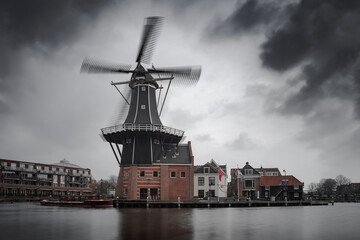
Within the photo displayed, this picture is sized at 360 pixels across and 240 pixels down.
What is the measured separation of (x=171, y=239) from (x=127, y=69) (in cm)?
3714

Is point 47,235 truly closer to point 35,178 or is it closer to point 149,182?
point 149,182

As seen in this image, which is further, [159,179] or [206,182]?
[206,182]

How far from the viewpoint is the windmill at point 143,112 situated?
45.5m

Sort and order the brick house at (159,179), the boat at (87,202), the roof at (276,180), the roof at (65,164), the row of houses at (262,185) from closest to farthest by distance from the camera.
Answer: the boat at (87,202)
the brick house at (159,179)
the row of houses at (262,185)
the roof at (276,180)
the roof at (65,164)

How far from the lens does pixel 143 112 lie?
157ft

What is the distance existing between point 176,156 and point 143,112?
298 inches

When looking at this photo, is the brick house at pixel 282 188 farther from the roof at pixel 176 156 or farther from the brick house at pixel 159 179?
the roof at pixel 176 156

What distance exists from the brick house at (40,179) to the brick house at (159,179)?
44607 mm

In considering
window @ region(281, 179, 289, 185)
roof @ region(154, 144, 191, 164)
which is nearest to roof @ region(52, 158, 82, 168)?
roof @ region(154, 144, 191, 164)

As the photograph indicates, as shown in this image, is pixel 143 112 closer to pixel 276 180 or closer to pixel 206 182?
pixel 206 182

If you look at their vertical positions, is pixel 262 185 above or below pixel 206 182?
below

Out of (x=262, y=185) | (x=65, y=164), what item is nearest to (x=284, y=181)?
(x=262, y=185)

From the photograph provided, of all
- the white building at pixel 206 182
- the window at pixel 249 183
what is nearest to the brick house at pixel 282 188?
the window at pixel 249 183

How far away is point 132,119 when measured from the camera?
156 feet
